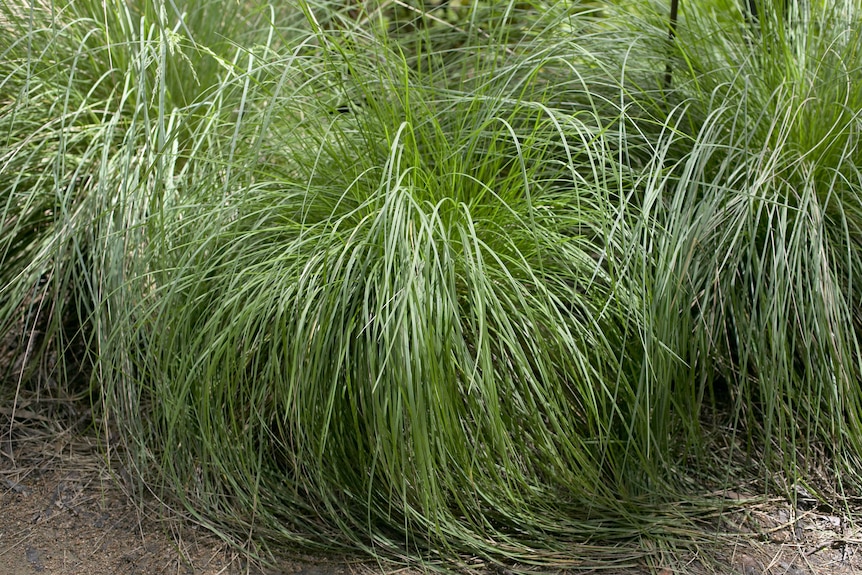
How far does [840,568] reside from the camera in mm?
2096

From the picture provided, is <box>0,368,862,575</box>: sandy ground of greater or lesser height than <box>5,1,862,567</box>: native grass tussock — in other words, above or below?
below

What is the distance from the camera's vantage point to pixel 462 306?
7.14 feet

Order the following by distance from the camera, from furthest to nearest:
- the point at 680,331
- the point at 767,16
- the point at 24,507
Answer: the point at 767,16 < the point at 24,507 < the point at 680,331

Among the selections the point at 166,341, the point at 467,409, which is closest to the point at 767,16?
the point at 467,409

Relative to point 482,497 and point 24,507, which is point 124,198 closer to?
point 24,507

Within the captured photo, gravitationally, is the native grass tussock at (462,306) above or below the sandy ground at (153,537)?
above

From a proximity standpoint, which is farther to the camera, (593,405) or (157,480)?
(157,480)

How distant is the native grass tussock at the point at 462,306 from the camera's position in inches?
78.7

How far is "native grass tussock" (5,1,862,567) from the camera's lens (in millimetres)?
1999

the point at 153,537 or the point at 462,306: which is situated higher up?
the point at 462,306

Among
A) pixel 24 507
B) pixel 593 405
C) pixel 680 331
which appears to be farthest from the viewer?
pixel 24 507

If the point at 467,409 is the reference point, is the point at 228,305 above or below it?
above

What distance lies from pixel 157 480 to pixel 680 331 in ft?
4.39

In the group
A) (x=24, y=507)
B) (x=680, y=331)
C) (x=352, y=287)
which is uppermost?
(x=352, y=287)
